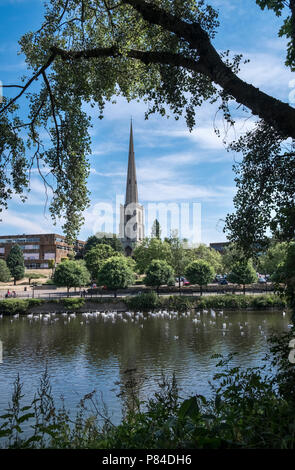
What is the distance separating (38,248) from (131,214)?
123ft

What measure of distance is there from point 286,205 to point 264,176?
0.75 m

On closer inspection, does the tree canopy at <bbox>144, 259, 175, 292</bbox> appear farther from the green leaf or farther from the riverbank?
the green leaf

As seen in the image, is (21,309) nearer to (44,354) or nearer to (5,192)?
(44,354)

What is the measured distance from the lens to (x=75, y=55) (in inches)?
298

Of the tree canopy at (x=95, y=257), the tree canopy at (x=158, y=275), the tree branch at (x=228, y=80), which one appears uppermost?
the tree branch at (x=228, y=80)

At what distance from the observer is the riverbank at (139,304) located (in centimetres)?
4116

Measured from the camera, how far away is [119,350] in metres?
21.5

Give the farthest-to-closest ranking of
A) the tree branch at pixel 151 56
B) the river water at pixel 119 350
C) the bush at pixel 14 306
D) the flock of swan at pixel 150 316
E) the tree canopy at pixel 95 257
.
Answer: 1. the tree canopy at pixel 95 257
2. the bush at pixel 14 306
3. the flock of swan at pixel 150 316
4. the river water at pixel 119 350
5. the tree branch at pixel 151 56

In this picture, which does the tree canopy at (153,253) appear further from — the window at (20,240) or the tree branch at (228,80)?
the tree branch at (228,80)

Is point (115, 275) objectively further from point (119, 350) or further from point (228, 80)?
point (228, 80)

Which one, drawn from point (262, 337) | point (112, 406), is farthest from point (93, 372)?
point (262, 337)

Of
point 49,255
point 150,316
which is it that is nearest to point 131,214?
point 49,255

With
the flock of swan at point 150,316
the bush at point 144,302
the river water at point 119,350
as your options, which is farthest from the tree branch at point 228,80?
the bush at point 144,302

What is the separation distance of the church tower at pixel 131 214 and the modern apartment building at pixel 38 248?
83.7ft
